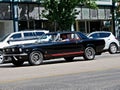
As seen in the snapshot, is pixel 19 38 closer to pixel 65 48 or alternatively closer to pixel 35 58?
pixel 65 48

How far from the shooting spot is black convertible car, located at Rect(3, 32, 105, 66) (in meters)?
20.5

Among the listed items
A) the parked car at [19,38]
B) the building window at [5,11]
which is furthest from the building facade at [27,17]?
the parked car at [19,38]

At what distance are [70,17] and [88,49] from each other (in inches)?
609

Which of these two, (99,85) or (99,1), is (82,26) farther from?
(99,85)

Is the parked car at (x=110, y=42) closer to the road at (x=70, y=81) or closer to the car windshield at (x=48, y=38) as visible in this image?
the car windshield at (x=48, y=38)

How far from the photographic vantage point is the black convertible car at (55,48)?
20.5 metres

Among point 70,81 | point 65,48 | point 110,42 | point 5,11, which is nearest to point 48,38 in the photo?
point 65,48

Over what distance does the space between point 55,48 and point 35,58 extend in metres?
1.21

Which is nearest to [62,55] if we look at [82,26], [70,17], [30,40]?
[30,40]

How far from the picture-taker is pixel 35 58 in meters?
20.7

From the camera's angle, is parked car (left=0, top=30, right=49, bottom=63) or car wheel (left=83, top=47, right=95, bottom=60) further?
parked car (left=0, top=30, right=49, bottom=63)

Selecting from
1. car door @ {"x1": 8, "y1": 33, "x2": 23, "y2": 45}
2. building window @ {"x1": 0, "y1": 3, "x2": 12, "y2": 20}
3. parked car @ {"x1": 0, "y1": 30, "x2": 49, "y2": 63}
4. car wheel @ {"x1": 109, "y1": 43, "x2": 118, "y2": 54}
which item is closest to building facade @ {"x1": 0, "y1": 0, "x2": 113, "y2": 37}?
building window @ {"x1": 0, "y1": 3, "x2": 12, "y2": 20}

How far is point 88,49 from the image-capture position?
22.6 metres

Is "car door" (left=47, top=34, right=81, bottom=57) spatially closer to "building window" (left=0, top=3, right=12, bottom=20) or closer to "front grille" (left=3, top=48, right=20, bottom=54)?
"front grille" (left=3, top=48, right=20, bottom=54)
